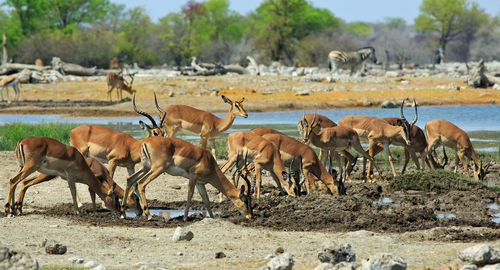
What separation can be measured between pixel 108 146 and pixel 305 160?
3.13 metres

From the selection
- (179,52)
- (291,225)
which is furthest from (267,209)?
(179,52)

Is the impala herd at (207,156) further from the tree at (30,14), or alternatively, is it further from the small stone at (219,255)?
the tree at (30,14)

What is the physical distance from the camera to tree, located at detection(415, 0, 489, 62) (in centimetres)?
6756

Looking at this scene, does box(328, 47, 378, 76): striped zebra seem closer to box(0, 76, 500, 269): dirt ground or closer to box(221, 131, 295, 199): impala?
box(0, 76, 500, 269): dirt ground

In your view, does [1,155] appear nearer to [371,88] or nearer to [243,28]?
[371,88]

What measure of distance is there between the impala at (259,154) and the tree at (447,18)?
58668 millimetres

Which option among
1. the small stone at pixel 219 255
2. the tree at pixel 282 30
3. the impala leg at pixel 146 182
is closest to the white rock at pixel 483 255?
the small stone at pixel 219 255

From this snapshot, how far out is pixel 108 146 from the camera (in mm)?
10539

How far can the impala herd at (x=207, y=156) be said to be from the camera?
915cm

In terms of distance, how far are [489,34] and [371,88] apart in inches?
1821

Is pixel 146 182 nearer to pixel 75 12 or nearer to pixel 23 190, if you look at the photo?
pixel 23 190

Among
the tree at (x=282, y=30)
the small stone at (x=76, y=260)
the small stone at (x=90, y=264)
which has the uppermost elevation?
the tree at (x=282, y=30)

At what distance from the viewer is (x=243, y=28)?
268 feet

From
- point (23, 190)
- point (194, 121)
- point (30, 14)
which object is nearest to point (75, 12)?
point (30, 14)
